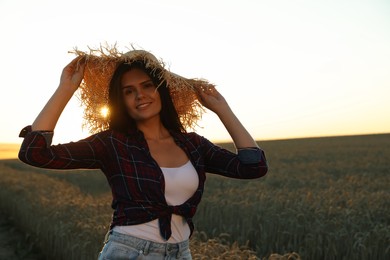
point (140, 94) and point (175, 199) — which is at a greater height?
point (140, 94)

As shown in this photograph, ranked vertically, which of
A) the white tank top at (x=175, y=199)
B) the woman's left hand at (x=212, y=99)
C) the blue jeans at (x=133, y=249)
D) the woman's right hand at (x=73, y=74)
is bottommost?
the blue jeans at (x=133, y=249)

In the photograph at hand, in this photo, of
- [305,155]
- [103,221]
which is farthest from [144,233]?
[305,155]

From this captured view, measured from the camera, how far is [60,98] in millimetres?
2791

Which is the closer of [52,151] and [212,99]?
[52,151]

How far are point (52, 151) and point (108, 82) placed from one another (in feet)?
2.21

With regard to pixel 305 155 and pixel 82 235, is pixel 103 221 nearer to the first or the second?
pixel 82 235

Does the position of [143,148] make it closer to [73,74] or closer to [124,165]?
[124,165]

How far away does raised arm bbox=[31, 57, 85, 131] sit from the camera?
107 inches

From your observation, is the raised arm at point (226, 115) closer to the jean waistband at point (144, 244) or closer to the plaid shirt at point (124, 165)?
the plaid shirt at point (124, 165)

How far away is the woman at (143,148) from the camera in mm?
2629

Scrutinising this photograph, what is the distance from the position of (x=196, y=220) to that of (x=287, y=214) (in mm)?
1553

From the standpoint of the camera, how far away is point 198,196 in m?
2.79

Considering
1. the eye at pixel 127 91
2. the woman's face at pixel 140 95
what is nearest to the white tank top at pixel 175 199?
the woman's face at pixel 140 95

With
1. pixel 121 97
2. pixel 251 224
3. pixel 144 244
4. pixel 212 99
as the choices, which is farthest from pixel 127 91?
pixel 251 224
